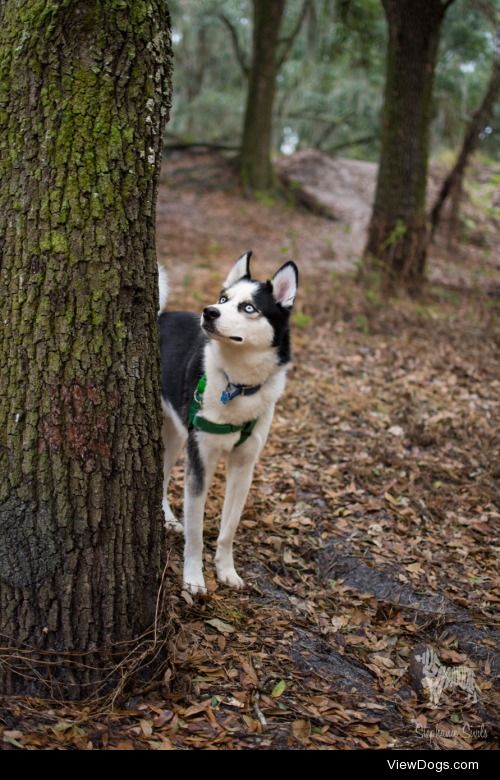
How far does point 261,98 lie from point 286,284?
11.9m

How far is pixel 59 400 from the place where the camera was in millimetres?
2701

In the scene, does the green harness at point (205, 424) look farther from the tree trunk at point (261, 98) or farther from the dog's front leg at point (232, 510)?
the tree trunk at point (261, 98)

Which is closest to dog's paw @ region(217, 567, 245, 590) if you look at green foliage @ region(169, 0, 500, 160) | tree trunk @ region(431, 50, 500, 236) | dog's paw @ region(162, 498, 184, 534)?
dog's paw @ region(162, 498, 184, 534)

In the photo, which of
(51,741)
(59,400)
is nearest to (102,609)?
(51,741)

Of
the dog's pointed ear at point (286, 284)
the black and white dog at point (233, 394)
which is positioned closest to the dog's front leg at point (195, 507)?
the black and white dog at point (233, 394)

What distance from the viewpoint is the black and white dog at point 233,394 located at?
3729 mm

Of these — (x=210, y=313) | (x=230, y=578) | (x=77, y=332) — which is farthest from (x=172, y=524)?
(x=77, y=332)

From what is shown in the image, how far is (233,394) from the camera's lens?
12.5ft

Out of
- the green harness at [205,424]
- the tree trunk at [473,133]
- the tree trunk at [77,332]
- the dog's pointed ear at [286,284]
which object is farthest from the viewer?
the tree trunk at [473,133]

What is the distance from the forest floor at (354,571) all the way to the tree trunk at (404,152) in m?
0.71

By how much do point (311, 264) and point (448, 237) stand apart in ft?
10.5

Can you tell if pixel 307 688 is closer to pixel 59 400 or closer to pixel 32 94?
pixel 59 400

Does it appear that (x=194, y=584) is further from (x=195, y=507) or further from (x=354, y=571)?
(x=354, y=571)

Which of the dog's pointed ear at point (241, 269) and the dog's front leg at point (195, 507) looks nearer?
the dog's front leg at point (195, 507)
